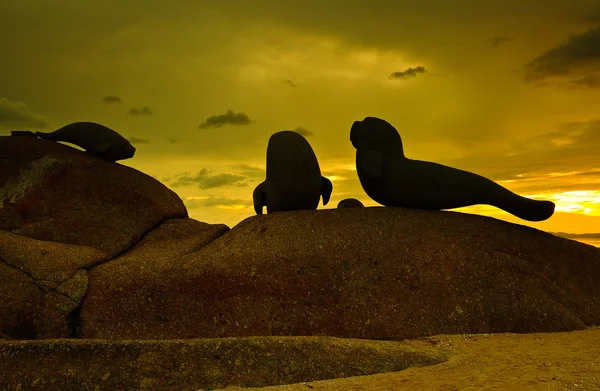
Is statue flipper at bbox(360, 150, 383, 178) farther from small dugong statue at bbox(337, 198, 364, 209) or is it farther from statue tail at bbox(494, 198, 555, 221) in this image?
statue tail at bbox(494, 198, 555, 221)

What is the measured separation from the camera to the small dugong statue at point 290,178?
28.4 ft

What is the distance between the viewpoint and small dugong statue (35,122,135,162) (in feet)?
34.4

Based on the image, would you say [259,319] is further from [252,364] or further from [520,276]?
[520,276]

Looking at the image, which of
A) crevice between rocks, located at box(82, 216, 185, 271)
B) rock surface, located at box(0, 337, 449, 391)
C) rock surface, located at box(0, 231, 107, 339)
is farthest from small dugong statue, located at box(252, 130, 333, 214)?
rock surface, located at box(0, 337, 449, 391)

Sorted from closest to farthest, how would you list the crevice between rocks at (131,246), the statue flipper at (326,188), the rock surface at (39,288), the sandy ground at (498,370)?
1. the sandy ground at (498,370)
2. the rock surface at (39,288)
3. the crevice between rocks at (131,246)
4. the statue flipper at (326,188)

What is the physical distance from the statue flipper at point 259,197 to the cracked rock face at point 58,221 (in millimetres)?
1948

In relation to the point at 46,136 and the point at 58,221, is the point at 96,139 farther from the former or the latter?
the point at 58,221

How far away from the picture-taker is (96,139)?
10555 millimetres

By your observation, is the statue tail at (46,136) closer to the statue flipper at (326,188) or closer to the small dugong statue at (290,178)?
the small dugong statue at (290,178)

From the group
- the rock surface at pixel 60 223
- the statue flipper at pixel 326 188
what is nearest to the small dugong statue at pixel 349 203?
the statue flipper at pixel 326 188

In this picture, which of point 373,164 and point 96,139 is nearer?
point 373,164

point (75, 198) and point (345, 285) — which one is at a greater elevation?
point (75, 198)

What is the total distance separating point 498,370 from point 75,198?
7.71 metres

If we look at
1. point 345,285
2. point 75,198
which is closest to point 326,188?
point 345,285
